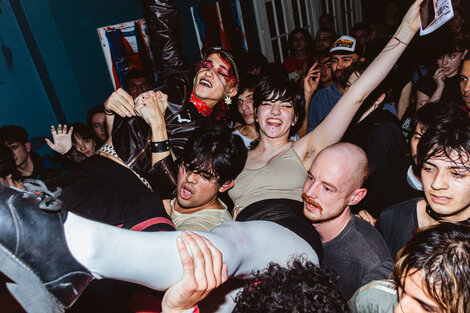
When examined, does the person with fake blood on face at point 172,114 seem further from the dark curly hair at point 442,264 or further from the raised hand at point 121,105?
the dark curly hair at point 442,264

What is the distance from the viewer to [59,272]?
2.95 ft

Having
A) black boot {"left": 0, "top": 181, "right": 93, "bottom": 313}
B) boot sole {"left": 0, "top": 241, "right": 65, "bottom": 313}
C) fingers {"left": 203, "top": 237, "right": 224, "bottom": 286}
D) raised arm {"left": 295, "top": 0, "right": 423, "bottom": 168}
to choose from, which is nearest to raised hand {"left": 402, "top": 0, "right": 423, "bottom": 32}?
raised arm {"left": 295, "top": 0, "right": 423, "bottom": 168}

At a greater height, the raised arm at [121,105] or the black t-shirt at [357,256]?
the raised arm at [121,105]

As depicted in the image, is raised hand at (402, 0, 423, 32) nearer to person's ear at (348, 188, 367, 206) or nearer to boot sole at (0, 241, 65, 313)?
person's ear at (348, 188, 367, 206)

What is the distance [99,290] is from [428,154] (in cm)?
176

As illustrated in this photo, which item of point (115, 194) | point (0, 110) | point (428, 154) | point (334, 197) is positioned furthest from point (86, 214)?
point (0, 110)

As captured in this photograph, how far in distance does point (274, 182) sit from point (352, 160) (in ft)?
1.59

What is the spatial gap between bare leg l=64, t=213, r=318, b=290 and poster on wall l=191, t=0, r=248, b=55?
4737 mm

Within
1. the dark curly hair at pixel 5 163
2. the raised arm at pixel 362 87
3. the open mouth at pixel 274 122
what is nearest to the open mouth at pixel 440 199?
the raised arm at pixel 362 87

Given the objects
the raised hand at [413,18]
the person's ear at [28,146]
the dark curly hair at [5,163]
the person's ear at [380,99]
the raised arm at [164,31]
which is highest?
the raised arm at [164,31]

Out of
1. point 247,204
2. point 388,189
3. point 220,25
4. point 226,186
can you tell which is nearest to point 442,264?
point 388,189

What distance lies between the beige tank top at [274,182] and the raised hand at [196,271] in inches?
34.7

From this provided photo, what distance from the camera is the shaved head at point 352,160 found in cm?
171

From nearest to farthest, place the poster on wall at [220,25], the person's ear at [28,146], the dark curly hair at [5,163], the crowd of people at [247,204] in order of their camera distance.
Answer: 1. the crowd of people at [247,204]
2. the dark curly hair at [5,163]
3. the person's ear at [28,146]
4. the poster on wall at [220,25]
